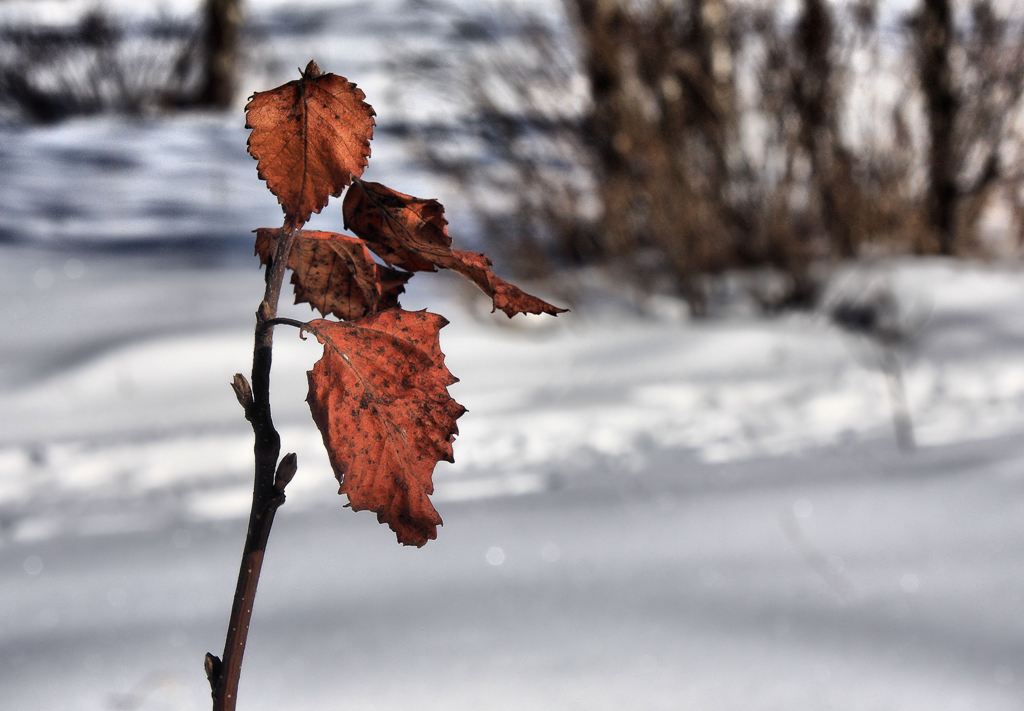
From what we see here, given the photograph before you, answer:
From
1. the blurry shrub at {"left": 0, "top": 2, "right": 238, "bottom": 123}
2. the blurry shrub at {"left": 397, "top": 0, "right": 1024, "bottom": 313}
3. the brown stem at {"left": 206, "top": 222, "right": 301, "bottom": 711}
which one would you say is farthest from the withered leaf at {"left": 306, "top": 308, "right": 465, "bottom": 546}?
the blurry shrub at {"left": 0, "top": 2, "right": 238, "bottom": 123}

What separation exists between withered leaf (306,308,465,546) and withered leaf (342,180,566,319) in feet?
0.07

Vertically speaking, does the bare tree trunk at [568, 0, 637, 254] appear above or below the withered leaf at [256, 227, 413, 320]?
above

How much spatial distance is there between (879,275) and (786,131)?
66 cm

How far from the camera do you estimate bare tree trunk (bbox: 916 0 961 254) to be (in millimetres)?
4145

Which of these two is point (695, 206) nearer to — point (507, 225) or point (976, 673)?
point (507, 225)

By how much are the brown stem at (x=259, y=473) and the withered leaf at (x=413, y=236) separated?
0.03 metres

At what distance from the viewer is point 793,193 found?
3.82 m

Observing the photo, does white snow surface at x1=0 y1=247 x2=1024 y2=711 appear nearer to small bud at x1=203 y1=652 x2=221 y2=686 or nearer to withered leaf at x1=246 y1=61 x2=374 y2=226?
small bud at x1=203 y1=652 x2=221 y2=686

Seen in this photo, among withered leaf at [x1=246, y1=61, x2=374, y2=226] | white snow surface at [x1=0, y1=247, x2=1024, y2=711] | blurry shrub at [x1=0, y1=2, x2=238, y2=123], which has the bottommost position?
white snow surface at [x1=0, y1=247, x2=1024, y2=711]

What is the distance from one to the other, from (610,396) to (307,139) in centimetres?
259

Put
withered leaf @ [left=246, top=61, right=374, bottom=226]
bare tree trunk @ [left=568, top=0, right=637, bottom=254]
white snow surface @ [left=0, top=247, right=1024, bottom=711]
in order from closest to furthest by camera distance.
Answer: withered leaf @ [left=246, top=61, right=374, bottom=226]
white snow surface @ [left=0, top=247, right=1024, bottom=711]
bare tree trunk @ [left=568, top=0, right=637, bottom=254]

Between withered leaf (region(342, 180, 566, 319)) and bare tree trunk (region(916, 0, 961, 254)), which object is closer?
withered leaf (region(342, 180, 566, 319))

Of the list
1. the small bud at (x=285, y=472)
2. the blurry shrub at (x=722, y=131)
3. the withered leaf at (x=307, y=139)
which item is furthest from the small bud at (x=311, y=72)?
the blurry shrub at (x=722, y=131)

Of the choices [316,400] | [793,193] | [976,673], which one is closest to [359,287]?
[316,400]
